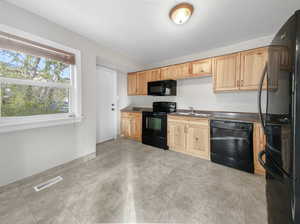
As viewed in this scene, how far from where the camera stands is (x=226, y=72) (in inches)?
97.0

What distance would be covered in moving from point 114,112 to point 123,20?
100 inches

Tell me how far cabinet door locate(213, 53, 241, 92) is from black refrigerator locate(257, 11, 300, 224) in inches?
67.0

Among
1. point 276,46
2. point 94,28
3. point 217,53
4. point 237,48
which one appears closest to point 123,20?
point 94,28

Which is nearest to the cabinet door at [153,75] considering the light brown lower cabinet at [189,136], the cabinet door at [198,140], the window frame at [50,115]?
the light brown lower cabinet at [189,136]

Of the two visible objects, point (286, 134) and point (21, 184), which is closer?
point (286, 134)

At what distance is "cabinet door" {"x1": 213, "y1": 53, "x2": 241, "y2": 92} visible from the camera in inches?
93.0

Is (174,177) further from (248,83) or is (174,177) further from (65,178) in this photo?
(248,83)

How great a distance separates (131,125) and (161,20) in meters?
2.70

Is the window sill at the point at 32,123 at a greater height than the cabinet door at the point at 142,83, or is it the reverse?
the cabinet door at the point at 142,83

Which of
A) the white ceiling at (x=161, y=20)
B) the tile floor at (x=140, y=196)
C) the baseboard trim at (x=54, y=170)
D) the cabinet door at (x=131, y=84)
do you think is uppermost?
the white ceiling at (x=161, y=20)

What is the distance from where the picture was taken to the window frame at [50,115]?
1570 mm

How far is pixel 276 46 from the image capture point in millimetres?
845

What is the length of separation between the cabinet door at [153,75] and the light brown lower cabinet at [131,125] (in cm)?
108

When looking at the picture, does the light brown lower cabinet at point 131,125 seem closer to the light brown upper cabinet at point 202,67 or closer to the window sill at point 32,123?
the window sill at point 32,123
